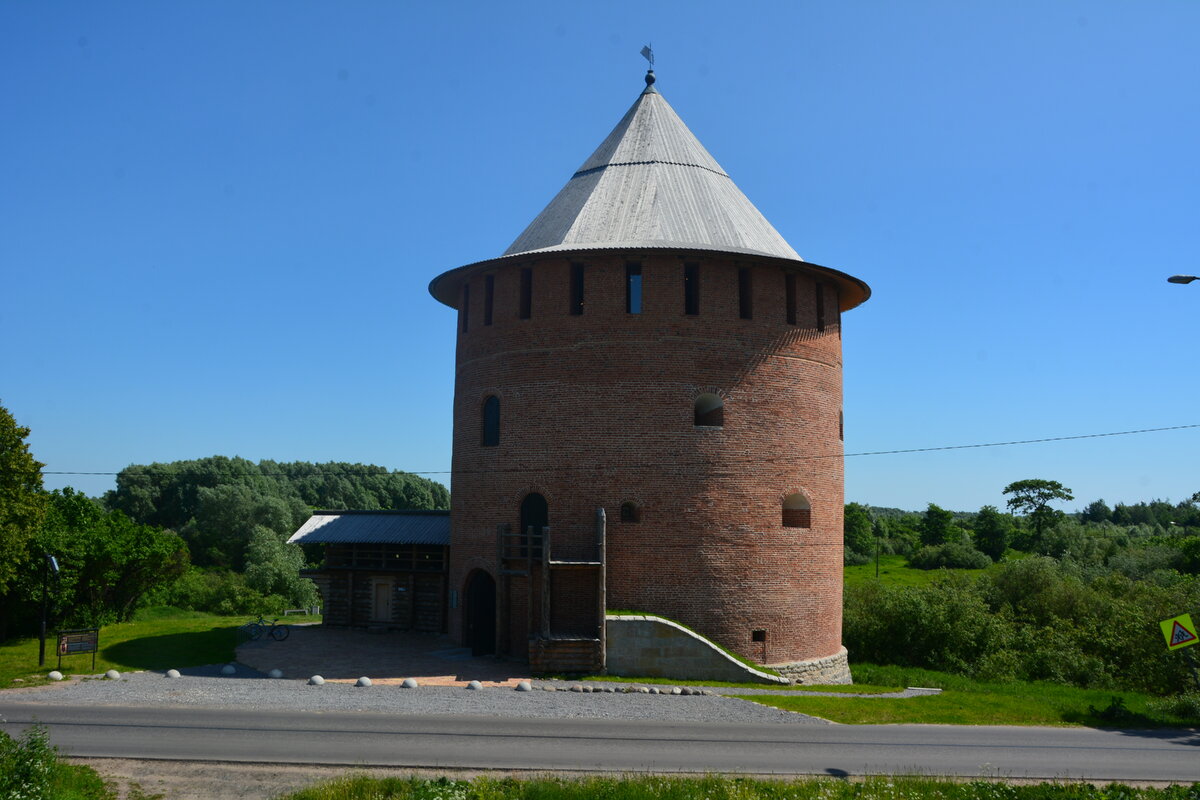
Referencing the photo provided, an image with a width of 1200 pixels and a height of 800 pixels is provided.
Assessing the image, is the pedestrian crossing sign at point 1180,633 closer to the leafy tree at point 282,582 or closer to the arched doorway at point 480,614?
the arched doorway at point 480,614

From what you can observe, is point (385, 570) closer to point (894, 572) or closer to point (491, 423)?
point (491, 423)

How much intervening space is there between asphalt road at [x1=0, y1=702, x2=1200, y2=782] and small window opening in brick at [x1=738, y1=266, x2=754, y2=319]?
9.18 m

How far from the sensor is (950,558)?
2379 inches

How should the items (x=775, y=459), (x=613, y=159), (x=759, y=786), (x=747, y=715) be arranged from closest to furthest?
1. (x=759, y=786)
2. (x=747, y=715)
3. (x=775, y=459)
4. (x=613, y=159)

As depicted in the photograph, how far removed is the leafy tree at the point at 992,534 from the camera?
6456cm

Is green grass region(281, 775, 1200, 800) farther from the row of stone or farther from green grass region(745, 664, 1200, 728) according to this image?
the row of stone

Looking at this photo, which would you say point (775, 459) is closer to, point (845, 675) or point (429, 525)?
point (845, 675)

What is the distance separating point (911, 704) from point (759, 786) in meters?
6.84

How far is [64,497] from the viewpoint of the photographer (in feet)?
87.2

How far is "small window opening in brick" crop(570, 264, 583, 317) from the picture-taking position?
19891 mm

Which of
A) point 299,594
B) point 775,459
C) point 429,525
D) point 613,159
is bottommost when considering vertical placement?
point 299,594

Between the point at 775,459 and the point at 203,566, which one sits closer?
the point at 775,459

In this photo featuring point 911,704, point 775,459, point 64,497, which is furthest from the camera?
point 64,497

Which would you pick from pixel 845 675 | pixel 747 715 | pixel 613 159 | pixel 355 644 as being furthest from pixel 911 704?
pixel 613 159
